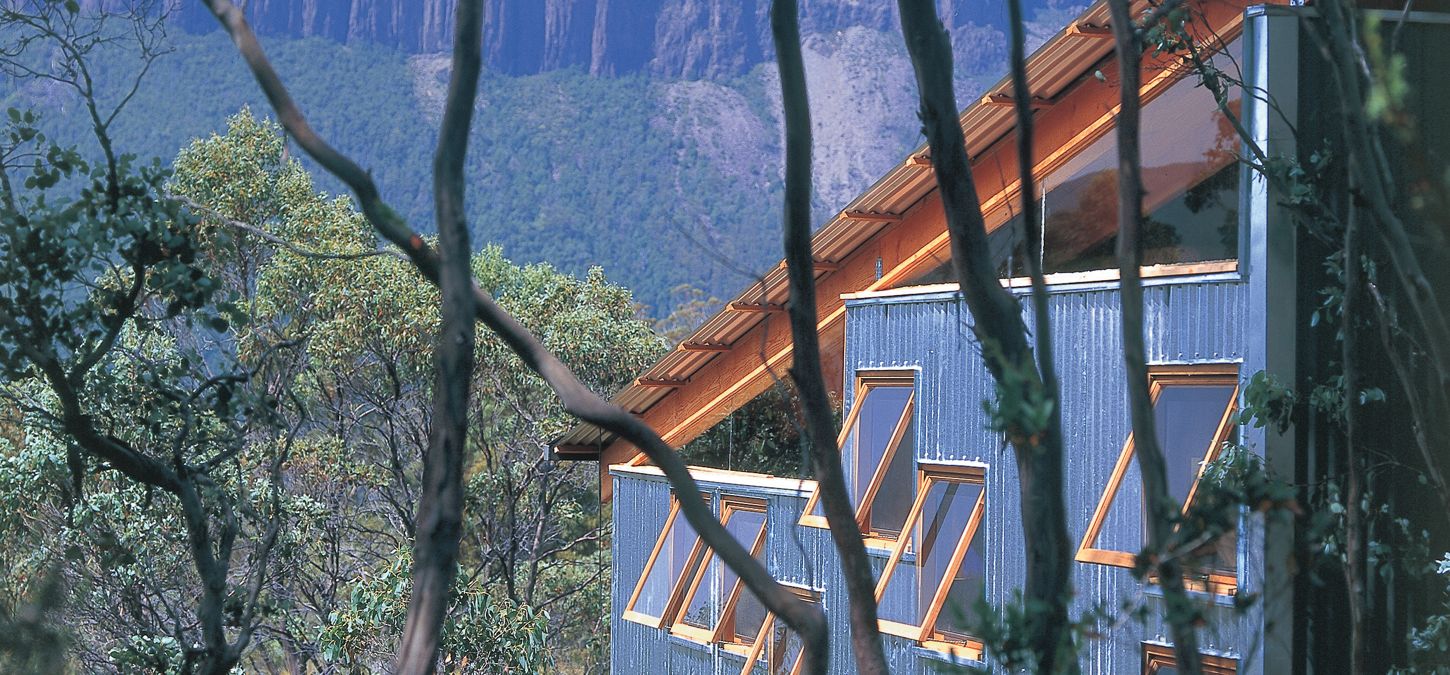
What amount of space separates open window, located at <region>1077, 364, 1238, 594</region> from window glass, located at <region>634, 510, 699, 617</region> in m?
5.74

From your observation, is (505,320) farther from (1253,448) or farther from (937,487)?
(937,487)

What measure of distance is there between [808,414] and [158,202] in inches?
101

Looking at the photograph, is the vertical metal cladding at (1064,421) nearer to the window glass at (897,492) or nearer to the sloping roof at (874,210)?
the window glass at (897,492)

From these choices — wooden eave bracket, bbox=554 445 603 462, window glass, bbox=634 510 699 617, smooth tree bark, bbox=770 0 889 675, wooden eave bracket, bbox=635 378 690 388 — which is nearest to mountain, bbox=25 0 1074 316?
wooden eave bracket, bbox=554 445 603 462

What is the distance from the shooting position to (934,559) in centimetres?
958

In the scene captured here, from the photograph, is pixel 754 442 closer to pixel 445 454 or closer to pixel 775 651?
pixel 775 651

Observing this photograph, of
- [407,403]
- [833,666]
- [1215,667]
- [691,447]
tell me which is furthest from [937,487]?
[407,403]

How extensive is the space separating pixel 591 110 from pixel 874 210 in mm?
70525

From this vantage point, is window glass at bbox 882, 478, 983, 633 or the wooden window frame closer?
window glass at bbox 882, 478, 983, 633

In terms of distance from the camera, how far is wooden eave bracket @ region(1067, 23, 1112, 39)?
28.1ft

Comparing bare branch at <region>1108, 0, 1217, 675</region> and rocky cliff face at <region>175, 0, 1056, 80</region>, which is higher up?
rocky cliff face at <region>175, 0, 1056, 80</region>

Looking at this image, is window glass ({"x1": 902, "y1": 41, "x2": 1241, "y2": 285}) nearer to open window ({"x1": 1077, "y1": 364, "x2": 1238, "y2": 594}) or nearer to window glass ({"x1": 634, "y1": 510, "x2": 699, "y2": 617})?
open window ({"x1": 1077, "y1": 364, "x2": 1238, "y2": 594})

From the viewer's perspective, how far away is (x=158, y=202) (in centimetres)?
489

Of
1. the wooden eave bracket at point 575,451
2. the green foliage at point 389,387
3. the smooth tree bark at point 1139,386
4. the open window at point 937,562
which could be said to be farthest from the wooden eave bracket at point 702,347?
the smooth tree bark at point 1139,386
